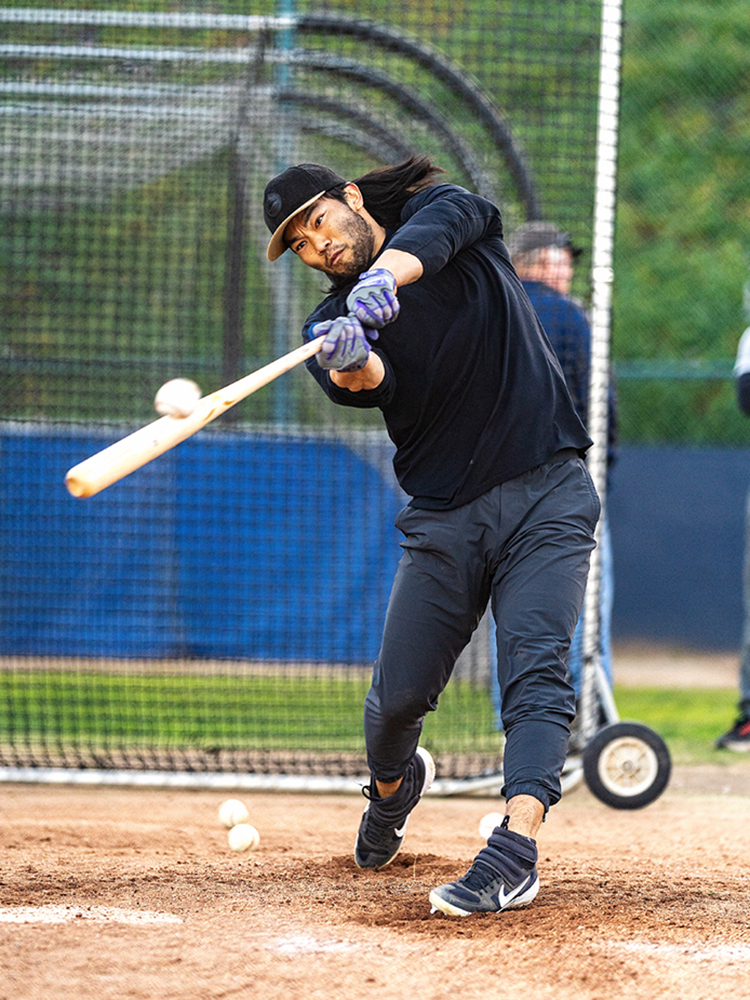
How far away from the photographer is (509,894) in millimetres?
3078

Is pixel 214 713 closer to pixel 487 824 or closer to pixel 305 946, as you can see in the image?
pixel 487 824

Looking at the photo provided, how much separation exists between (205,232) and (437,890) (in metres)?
7.80

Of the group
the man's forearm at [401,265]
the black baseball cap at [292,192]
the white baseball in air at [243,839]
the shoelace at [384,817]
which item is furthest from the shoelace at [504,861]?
the black baseball cap at [292,192]

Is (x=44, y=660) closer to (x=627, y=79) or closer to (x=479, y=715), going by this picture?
(x=479, y=715)

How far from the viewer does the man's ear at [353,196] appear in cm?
351

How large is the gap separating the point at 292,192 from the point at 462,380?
682 millimetres

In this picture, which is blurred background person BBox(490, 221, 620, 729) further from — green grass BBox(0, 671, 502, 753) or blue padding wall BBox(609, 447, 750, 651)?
blue padding wall BBox(609, 447, 750, 651)

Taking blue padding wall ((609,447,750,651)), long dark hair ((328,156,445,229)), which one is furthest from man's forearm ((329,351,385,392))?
blue padding wall ((609,447,750,651))

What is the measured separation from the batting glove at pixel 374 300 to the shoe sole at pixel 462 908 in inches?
55.8

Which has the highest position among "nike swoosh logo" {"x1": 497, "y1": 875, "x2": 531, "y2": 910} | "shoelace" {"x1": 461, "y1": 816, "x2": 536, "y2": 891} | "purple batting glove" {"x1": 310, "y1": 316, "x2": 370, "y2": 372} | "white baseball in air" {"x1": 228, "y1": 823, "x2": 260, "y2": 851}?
"purple batting glove" {"x1": 310, "y1": 316, "x2": 370, "y2": 372}

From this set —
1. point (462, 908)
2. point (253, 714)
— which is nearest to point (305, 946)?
point (462, 908)

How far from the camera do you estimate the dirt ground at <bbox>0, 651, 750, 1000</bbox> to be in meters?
2.65

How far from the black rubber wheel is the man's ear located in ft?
8.49

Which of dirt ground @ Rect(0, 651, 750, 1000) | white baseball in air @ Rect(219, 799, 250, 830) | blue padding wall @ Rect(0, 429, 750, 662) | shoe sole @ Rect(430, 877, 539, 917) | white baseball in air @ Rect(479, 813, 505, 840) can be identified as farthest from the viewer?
blue padding wall @ Rect(0, 429, 750, 662)
